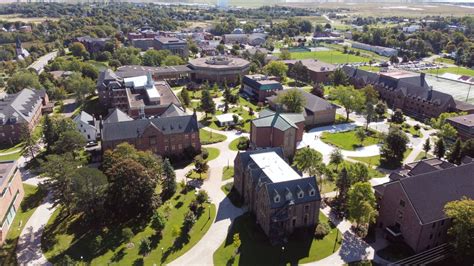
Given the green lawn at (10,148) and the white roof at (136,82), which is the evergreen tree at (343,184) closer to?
the white roof at (136,82)

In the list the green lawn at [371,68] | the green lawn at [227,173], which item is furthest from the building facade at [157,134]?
the green lawn at [371,68]

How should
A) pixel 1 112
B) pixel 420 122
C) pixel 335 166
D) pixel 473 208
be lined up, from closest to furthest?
pixel 473 208, pixel 335 166, pixel 1 112, pixel 420 122

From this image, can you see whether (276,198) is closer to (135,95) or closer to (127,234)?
(127,234)

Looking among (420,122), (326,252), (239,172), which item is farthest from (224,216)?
(420,122)

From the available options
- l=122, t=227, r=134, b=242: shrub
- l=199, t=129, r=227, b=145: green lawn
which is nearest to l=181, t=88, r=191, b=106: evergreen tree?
l=199, t=129, r=227, b=145: green lawn

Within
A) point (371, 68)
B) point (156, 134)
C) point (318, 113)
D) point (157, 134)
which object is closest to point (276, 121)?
point (318, 113)

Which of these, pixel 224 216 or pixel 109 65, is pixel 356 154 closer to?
pixel 224 216
